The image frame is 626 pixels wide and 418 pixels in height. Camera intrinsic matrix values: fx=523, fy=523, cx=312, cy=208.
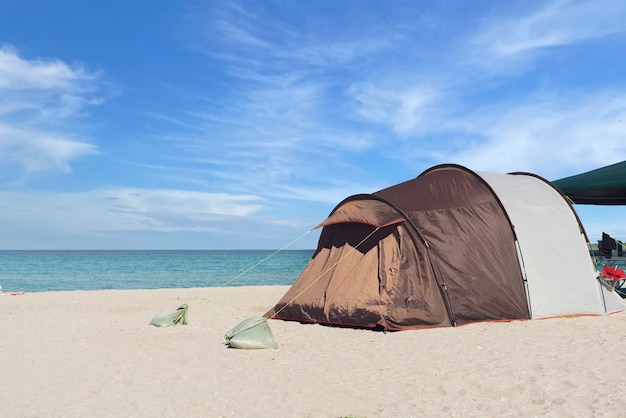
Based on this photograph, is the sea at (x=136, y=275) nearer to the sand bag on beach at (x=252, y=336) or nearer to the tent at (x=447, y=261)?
the tent at (x=447, y=261)

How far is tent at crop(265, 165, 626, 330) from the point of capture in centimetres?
823

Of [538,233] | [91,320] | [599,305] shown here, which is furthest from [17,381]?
[599,305]

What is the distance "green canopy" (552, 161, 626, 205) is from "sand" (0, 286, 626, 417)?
15.3 ft

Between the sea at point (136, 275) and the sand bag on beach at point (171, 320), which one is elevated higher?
the sea at point (136, 275)

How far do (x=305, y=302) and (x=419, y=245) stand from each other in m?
2.20

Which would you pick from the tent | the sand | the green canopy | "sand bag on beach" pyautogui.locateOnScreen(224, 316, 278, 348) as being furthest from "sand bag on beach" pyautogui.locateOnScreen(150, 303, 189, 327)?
the green canopy

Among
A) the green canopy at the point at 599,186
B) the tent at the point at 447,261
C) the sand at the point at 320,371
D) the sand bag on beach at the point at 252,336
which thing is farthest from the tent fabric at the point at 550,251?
the sand bag on beach at the point at 252,336

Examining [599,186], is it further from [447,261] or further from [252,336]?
[252,336]

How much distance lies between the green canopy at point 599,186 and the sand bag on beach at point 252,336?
958 cm

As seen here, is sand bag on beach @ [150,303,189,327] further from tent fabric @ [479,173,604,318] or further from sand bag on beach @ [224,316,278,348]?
tent fabric @ [479,173,604,318]

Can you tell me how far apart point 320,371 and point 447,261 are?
335 cm

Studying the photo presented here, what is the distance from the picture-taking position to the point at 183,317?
9.52 m

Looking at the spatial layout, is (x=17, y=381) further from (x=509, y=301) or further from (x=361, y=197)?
(x=509, y=301)

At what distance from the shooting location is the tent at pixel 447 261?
27.0 feet
